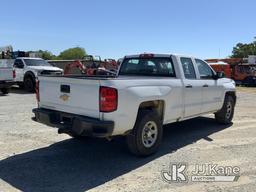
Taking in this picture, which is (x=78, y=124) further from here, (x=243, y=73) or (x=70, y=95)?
(x=243, y=73)

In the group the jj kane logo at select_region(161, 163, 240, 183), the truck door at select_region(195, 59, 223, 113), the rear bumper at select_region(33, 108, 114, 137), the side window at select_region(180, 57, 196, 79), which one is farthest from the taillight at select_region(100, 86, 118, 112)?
the truck door at select_region(195, 59, 223, 113)

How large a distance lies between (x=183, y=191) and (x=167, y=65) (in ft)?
11.2

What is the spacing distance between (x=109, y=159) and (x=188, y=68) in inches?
116

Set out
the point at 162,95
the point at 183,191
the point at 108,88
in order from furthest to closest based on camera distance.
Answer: the point at 162,95
the point at 108,88
the point at 183,191

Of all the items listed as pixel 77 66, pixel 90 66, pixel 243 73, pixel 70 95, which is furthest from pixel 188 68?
pixel 243 73

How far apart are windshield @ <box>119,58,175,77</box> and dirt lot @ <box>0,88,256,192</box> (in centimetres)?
146

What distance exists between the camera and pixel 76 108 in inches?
244

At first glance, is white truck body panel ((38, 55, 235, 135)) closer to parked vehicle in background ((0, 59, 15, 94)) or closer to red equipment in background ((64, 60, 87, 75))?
parked vehicle in background ((0, 59, 15, 94))

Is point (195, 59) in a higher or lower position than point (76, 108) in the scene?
higher

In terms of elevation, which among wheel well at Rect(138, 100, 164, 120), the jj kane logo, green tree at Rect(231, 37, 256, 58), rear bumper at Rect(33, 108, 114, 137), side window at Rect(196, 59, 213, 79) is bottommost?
the jj kane logo

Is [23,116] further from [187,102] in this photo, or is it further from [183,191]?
[183,191]

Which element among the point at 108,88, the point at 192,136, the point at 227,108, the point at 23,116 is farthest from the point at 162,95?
the point at 23,116

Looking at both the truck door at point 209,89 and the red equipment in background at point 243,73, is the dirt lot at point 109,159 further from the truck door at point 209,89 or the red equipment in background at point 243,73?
the red equipment in background at point 243,73

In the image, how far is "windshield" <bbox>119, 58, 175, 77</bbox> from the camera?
7.84 meters
